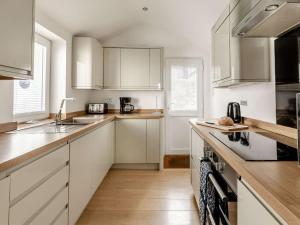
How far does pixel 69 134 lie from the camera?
165 cm

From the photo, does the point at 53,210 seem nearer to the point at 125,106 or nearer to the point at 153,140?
the point at 153,140

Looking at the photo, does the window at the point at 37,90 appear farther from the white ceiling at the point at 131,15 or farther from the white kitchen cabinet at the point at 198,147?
the white kitchen cabinet at the point at 198,147

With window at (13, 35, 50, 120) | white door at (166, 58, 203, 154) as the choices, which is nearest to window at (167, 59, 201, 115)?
white door at (166, 58, 203, 154)

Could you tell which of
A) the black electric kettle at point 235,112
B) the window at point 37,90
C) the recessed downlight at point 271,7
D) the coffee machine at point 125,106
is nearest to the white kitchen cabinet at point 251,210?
the recessed downlight at point 271,7

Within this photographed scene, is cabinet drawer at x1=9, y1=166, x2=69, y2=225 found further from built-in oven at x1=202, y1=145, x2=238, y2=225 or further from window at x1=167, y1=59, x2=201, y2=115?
window at x1=167, y1=59, x2=201, y2=115

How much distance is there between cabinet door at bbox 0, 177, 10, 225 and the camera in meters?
0.91

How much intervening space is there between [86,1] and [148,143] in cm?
219

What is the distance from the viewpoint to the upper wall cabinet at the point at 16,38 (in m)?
1.28

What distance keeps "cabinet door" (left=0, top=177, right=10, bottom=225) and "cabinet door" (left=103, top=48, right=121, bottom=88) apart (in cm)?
303

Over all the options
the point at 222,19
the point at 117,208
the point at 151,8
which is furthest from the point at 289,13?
the point at 151,8

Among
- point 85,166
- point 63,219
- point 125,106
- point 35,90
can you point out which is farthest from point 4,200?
point 125,106

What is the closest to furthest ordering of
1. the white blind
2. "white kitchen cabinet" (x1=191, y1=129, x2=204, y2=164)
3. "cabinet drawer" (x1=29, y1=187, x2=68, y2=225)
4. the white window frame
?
"cabinet drawer" (x1=29, y1=187, x2=68, y2=225) → "white kitchen cabinet" (x1=191, y1=129, x2=204, y2=164) → the white blind → the white window frame

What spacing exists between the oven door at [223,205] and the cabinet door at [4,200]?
3.17ft

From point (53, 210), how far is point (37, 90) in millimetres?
1776
